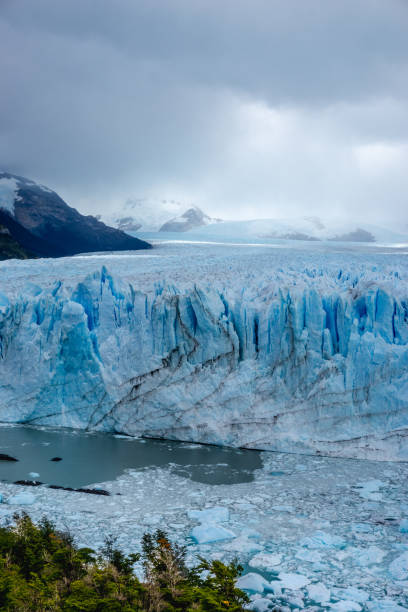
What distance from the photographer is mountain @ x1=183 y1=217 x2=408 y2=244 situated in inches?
1780

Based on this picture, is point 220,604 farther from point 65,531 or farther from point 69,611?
point 65,531

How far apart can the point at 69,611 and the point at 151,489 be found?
2.81 m

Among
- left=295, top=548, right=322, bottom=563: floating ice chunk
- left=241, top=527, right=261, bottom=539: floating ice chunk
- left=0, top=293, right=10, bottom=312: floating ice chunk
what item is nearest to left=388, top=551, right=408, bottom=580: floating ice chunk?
left=295, top=548, right=322, bottom=563: floating ice chunk

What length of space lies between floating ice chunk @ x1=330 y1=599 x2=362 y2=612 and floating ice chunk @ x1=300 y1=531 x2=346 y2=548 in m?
0.92

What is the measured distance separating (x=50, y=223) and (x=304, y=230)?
24.6 metres

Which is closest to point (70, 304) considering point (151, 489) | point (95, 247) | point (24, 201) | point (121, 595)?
point (151, 489)

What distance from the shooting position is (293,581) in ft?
15.6

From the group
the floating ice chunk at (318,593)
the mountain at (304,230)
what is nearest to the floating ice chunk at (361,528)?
the floating ice chunk at (318,593)

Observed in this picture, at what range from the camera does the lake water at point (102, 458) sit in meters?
7.36

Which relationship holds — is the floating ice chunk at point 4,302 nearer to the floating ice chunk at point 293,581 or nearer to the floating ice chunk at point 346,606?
the floating ice chunk at point 293,581

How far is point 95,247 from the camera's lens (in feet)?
130

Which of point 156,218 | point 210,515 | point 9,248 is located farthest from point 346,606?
point 156,218

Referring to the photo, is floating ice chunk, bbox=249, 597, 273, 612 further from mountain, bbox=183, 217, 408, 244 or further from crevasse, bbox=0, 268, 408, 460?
mountain, bbox=183, 217, 408, 244

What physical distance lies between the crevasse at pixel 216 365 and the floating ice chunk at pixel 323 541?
2.64 metres
